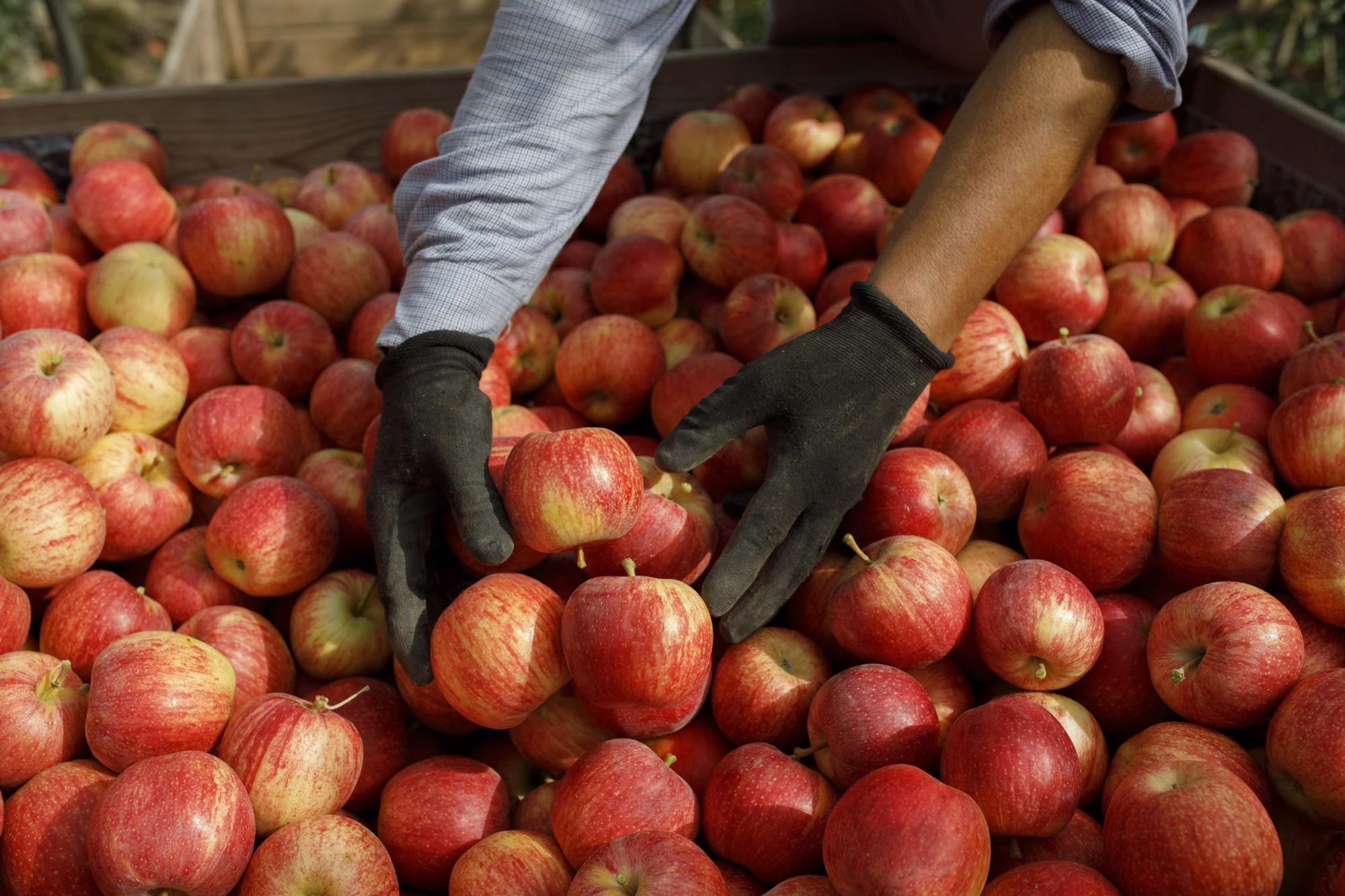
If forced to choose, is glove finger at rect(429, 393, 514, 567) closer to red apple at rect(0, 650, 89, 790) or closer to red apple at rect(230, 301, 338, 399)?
red apple at rect(0, 650, 89, 790)

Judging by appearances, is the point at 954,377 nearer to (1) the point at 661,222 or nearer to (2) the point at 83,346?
(1) the point at 661,222

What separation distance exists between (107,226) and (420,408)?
1.58 metres

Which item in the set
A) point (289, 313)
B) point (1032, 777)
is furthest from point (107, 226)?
point (1032, 777)

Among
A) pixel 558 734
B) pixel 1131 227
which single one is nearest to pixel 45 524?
pixel 558 734

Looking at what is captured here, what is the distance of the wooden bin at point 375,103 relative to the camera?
3301 millimetres

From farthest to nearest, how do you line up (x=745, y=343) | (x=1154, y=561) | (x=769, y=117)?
(x=769, y=117) < (x=745, y=343) < (x=1154, y=561)

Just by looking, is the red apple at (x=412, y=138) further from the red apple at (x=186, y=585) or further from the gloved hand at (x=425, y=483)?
the red apple at (x=186, y=585)

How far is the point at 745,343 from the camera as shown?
2.46 m

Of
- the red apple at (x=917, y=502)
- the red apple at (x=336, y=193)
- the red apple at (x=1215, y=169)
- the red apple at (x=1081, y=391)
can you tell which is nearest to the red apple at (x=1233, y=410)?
the red apple at (x=1081, y=391)

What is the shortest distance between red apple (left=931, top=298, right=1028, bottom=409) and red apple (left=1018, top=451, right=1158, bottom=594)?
1.24 feet

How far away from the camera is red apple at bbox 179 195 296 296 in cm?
265

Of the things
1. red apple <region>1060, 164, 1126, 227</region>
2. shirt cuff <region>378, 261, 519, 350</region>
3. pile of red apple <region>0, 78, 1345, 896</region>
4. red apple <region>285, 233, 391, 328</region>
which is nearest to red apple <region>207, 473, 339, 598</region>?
pile of red apple <region>0, 78, 1345, 896</region>

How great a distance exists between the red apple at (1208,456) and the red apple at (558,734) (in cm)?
127

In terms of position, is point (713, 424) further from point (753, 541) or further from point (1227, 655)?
point (1227, 655)
